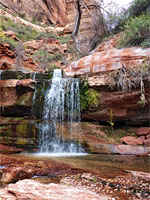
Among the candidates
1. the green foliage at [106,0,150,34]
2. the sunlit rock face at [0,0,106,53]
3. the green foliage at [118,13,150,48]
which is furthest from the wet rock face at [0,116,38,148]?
the sunlit rock face at [0,0,106,53]

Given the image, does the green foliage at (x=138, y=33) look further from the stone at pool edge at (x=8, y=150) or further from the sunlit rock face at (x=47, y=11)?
the sunlit rock face at (x=47, y=11)

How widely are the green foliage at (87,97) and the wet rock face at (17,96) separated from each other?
276 cm

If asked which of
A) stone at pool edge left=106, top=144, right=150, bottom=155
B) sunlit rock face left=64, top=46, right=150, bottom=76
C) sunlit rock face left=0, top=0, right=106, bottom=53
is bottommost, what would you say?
stone at pool edge left=106, top=144, right=150, bottom=155

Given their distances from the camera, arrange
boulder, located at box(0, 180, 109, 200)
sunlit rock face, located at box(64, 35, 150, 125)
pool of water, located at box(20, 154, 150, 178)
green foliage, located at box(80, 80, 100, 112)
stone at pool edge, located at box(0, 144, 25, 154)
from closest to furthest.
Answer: boulder, located at box(0, 180, 109, 200) → pool of water, located at box(20, 154, 150, 178) → stone at pool edge, located at box(0, 144, 25, 154) → sunlit rock face, located at box(64, 35, 150, 125) → green foliage, located at box(80, 80, 100, 112)

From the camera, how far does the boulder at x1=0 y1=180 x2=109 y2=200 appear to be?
73.6 inches

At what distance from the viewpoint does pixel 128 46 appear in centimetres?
792

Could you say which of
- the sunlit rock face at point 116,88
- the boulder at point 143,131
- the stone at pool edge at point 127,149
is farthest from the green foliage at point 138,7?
the stone at pool edge at point 127,149

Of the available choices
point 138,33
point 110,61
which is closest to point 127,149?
point 110,61

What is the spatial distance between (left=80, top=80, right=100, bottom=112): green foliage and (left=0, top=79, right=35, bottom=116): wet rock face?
2764 mm

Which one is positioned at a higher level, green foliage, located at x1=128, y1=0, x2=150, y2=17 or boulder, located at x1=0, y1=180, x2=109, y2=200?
green foliage, located at x1=128, y1=0, x2=150, y2=17

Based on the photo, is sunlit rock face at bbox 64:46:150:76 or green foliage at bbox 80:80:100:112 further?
green foliage at bbox 80:80:100:112

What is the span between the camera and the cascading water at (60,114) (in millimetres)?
7219

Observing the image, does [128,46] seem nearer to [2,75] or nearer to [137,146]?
[137,146]

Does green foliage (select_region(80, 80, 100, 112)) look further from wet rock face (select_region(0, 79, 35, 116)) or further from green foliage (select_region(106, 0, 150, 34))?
green foliage (select_region(106, 0, 150, 34))
